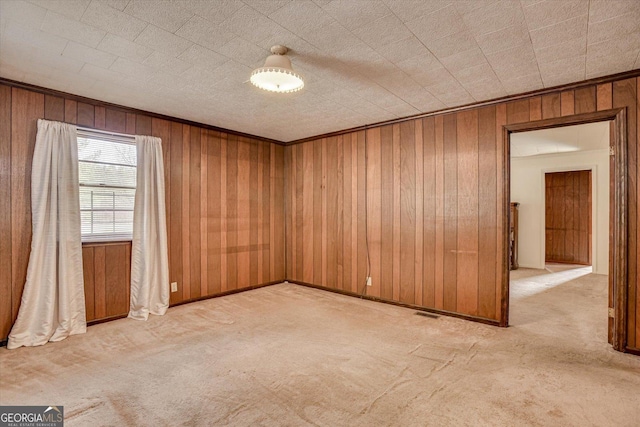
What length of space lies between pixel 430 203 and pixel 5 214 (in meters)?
4.34

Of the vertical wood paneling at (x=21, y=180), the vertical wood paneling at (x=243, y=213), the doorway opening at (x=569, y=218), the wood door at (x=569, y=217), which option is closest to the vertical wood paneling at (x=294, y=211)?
the vertical wood paneling at (x=243, y=213)

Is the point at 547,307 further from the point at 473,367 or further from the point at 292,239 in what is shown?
the point at 292,239

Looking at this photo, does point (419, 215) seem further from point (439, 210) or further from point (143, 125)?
point (143, 125)

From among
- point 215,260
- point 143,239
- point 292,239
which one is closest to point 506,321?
point 292,239

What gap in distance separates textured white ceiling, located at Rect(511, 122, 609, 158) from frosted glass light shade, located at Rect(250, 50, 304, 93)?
3.48 m

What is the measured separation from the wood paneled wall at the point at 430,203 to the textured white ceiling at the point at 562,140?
1305 millimetres

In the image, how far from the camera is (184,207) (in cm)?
418

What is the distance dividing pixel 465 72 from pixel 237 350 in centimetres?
312

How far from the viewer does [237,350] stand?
108 inches

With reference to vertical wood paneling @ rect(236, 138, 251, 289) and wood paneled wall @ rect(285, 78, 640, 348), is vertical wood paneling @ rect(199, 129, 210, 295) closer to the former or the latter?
vertical wood paneling @ rect(236, 138, 251, 289)

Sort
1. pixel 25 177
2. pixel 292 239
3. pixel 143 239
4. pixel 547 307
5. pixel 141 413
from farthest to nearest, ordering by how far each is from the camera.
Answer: pixel 292 239, pixel 547 307, pixel 143 239, pixel 25 177, pixel 141 413

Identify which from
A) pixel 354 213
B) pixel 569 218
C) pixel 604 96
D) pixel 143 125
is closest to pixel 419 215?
pixel 354 213

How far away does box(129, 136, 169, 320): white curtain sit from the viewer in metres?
3.66

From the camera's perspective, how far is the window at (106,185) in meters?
3.40
